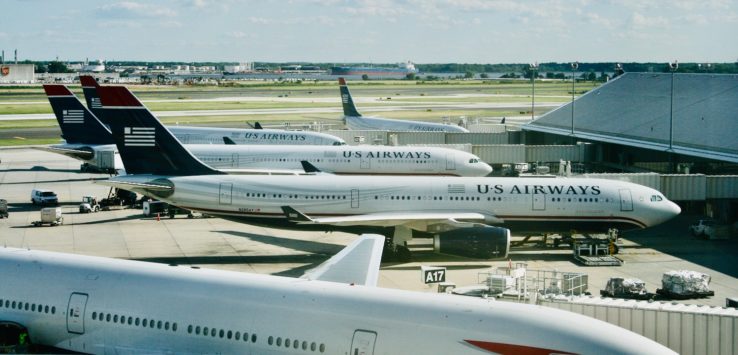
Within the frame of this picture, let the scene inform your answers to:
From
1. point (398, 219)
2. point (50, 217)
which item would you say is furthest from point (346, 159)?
point (398, 219)

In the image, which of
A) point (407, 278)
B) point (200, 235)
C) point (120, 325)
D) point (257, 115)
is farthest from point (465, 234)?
point (257, 115)

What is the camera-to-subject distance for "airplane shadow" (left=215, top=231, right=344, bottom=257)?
44.8m

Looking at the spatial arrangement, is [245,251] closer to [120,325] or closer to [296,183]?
[296,183]

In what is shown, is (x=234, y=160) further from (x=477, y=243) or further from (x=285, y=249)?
(x=477, y=243)

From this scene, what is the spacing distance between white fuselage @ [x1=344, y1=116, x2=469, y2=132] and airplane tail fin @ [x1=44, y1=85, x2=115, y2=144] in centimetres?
3604

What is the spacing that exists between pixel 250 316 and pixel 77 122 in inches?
2083

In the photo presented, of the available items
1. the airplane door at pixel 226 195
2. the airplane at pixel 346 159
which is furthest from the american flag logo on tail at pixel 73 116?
the airplane door at pixel 226 195

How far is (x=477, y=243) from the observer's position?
39.8 meters

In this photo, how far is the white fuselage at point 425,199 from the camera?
43281 millimetres

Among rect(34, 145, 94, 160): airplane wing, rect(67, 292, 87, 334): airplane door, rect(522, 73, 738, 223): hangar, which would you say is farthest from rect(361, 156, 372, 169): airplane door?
rect(67, 292, 87, 334): airplane door

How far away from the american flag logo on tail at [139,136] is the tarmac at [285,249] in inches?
123

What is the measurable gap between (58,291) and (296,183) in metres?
20.6

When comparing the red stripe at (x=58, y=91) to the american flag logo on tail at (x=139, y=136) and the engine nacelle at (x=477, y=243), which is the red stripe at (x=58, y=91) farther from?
the engine nacelle at (x=477, y=243)

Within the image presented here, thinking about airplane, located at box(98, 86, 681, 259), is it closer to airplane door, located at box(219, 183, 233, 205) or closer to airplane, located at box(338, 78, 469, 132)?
airplane door, located at box(219, 183, 233, 205)
